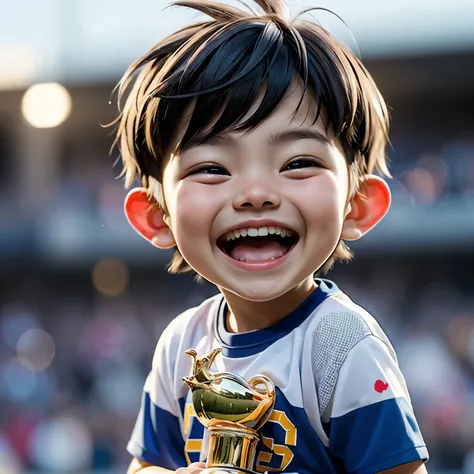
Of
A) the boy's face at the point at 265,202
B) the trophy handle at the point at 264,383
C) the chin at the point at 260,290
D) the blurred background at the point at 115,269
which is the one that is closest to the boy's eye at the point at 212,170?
the boy's face at the point at 265,202

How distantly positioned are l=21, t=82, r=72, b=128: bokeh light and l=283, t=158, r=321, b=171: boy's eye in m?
9.02

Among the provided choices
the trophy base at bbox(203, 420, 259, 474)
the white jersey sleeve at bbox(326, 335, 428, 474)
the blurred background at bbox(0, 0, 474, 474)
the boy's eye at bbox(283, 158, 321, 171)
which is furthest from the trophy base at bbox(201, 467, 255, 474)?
the blurred background at bbox(0, 0, 474, 474)

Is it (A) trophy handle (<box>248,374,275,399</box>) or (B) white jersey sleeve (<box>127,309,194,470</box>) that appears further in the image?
(B) white jersey sleeve (<box>127,309,194,470</box>)

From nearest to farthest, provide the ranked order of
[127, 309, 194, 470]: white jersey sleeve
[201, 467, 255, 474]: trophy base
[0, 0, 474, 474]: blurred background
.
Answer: [201, 467, 255, 474]: trophy base
[127, 309, 194, 470]: white jersey sleeve
[0, 0, 474, 474]: blurred background

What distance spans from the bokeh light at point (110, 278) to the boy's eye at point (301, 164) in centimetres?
889

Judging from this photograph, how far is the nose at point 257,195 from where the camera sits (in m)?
1.00

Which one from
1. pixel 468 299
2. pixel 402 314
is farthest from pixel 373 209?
pixel 468 299

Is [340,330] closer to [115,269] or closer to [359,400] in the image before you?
[359,400]

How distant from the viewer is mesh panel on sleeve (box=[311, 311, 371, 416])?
1021mm

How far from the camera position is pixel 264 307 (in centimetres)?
113

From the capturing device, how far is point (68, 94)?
32.3 feet

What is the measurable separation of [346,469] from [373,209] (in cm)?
32

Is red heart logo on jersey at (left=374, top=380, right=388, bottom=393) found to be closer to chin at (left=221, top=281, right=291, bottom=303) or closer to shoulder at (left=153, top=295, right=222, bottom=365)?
chin at (left=221, top=281, right=291, bottom=303)

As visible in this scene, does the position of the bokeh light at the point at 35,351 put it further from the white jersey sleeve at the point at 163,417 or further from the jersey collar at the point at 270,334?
the jersey collar at the point at 270,334
